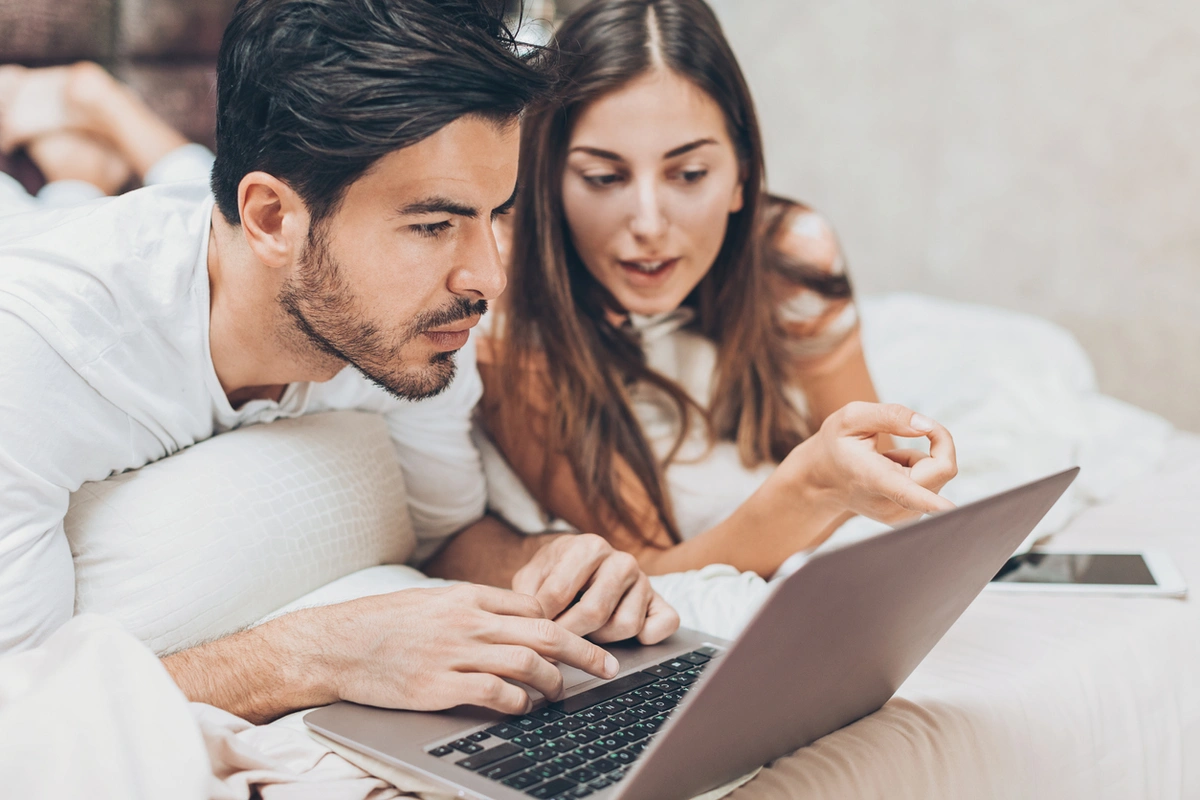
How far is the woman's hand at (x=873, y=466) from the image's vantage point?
0.80m

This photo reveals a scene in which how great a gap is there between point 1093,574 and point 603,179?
70 cm

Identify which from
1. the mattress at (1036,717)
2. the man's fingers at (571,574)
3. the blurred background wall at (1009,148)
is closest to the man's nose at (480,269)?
the man's fingers at (571,574)

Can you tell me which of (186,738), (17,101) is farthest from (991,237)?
(186,738)

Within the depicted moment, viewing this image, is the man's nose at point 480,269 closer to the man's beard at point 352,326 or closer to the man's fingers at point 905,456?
the man's beard at point 352,326

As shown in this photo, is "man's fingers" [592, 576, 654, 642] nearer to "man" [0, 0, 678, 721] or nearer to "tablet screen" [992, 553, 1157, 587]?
"man" [0, 0, 678, 721]

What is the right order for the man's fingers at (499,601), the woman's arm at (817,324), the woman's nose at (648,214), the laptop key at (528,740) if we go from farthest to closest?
the woman's arm at (817,324) → the woman's nose at (648,214) → the man's fingers at (499,601) → the laptop key at (528,740)

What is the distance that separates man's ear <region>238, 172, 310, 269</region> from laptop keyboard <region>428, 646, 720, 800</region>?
1.40ft

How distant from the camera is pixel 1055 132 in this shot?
2.33 m

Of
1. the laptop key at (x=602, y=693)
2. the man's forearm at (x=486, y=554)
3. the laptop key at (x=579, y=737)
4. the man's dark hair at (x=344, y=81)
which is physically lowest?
the man's forearm at (x=486, y=554)

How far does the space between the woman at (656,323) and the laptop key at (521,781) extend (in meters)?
0.52

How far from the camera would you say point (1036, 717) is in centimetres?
88

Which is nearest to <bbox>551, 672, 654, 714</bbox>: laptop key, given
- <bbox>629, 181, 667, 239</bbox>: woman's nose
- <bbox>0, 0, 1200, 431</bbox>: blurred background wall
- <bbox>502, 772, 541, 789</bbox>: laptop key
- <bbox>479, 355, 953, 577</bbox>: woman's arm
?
<bbox>502, 772, 541, 789</bbox>: laptop key

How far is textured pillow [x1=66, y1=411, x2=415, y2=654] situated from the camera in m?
0.84

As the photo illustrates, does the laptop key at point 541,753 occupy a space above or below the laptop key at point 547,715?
above
